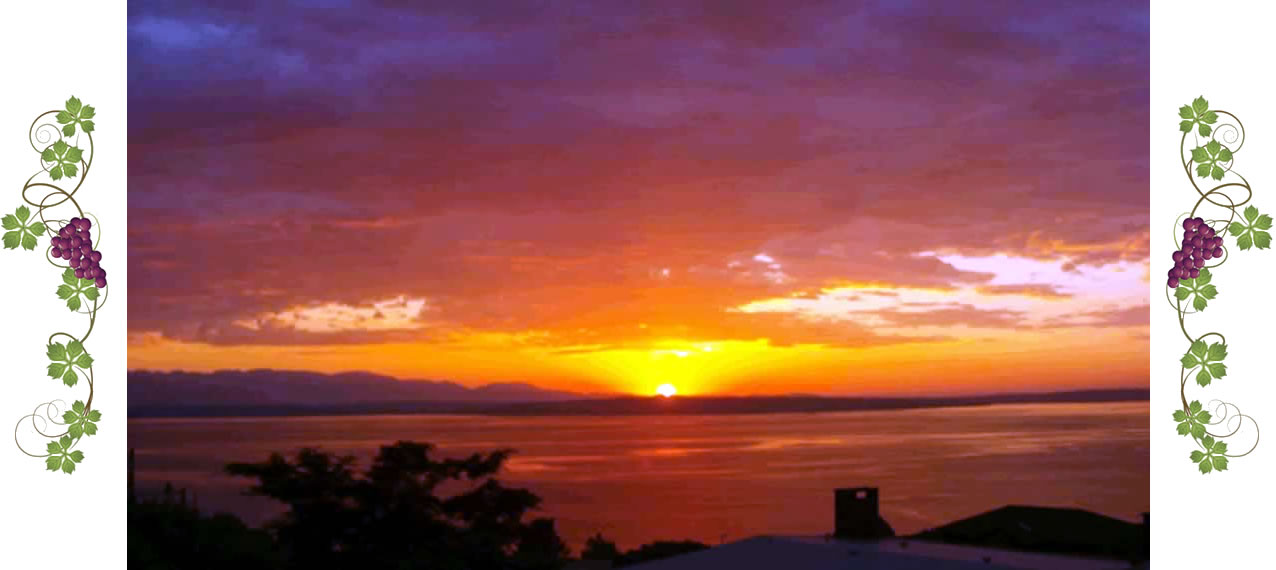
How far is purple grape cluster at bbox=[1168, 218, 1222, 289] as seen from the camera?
475 centimetres

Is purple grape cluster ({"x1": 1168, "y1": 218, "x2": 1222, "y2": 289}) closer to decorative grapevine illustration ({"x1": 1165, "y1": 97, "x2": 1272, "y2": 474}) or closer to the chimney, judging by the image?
decorative grapevine illustration ({"x1": 1165, "y1": 97, "x2": 1272, "y2": 474})

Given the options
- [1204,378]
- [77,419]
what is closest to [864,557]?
[1204,378]

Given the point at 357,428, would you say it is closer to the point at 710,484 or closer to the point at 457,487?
the point at 457,487

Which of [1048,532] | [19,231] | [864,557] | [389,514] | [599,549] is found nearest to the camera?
[19,231]

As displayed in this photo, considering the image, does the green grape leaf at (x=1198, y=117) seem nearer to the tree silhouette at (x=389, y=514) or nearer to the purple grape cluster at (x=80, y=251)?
the purple grape cluster at (x=80, y=251)

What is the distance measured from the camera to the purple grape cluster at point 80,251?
15.5 ft

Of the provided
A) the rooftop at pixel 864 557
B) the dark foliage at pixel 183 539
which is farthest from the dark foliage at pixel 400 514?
the rooftop at pixel 864 557

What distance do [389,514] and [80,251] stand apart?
21.4 feet

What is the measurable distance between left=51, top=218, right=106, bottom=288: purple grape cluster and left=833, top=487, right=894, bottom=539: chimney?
13.2ft

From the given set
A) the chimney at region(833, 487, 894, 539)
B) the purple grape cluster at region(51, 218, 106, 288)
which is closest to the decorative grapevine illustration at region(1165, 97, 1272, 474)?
the chimney at region(833, 487, 894, 539)

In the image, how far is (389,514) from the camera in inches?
428

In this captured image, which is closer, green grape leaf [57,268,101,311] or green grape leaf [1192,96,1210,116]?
green grape leaf [57,268,101,311]

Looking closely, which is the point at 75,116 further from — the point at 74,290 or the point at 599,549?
the point at 599,549

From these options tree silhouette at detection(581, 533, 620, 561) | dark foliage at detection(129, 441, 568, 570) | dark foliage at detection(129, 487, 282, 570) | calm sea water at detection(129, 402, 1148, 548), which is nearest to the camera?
calm sea water at detection(129, 402, 1148, 548)
